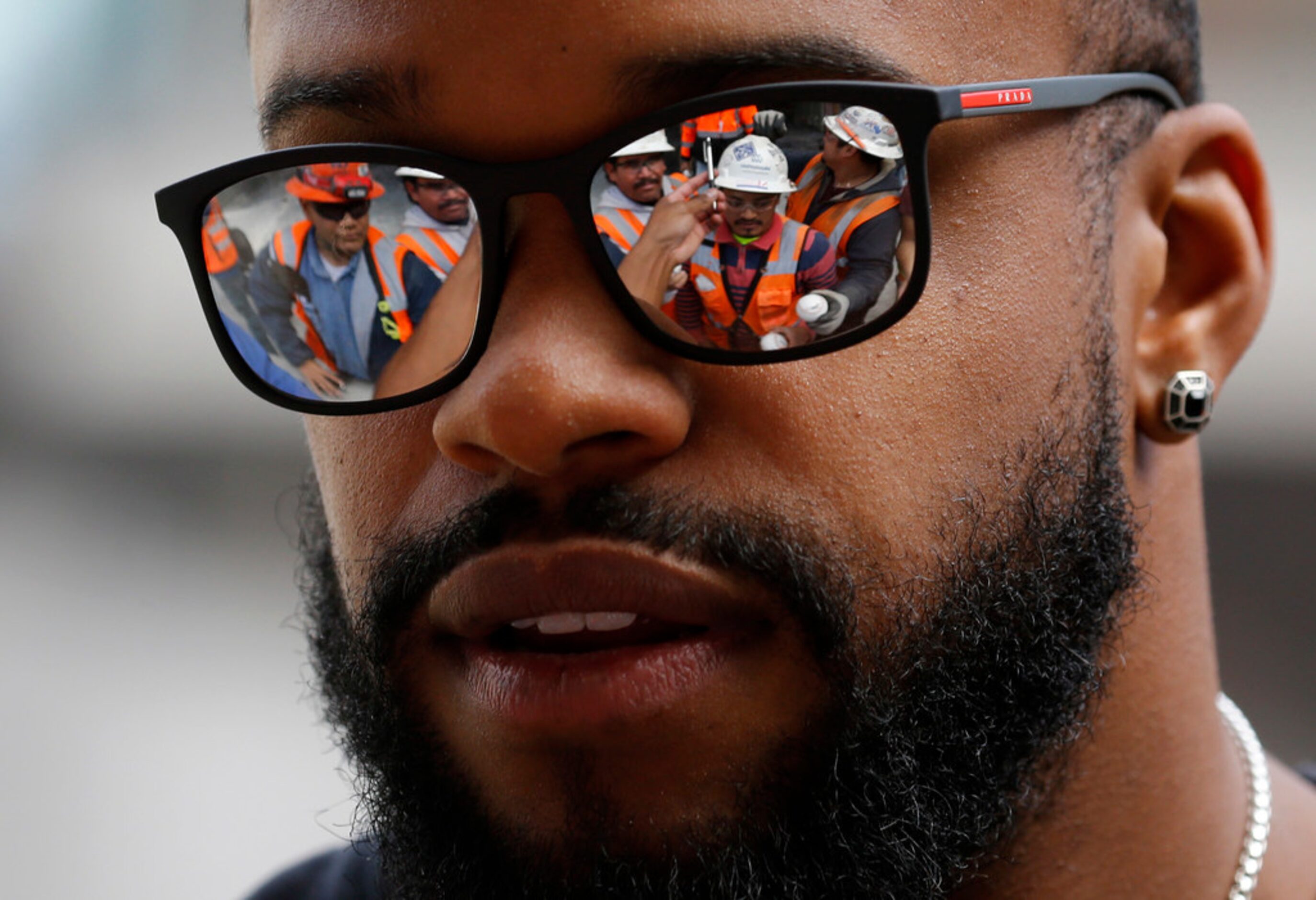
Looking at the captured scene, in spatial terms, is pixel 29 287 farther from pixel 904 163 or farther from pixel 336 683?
pixel 904 163

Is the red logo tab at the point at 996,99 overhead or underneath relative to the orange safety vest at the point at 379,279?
overhead

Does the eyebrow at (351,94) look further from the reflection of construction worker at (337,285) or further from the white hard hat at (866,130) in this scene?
the white hard hat at (866,130)

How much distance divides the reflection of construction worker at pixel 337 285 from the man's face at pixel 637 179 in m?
0.28

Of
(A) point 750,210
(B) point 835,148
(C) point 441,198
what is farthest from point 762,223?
(C) point 441,198

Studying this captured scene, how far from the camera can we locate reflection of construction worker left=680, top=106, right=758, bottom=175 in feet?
4.67

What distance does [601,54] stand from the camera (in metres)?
1.46

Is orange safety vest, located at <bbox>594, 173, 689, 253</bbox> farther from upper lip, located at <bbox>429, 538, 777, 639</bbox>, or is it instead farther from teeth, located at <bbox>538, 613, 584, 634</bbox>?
teeth, located at <bbox>538, 613, 584, 634</bbox>

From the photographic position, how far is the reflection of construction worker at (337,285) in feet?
5.18

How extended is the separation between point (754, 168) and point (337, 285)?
60 cm

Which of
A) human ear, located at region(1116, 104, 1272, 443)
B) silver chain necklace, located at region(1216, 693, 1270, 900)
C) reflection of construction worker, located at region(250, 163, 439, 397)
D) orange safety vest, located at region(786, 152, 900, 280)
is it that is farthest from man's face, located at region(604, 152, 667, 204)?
silver chain necklace, located at region(1216, 693, 1270, 900)

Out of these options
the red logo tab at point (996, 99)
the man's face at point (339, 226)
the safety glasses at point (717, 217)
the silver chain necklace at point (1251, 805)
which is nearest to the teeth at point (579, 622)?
the safety glasses at point (717, 217)

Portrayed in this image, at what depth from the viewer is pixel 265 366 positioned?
174cm

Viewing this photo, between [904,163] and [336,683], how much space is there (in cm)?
138

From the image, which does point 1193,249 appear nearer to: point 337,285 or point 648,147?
point 648,147
